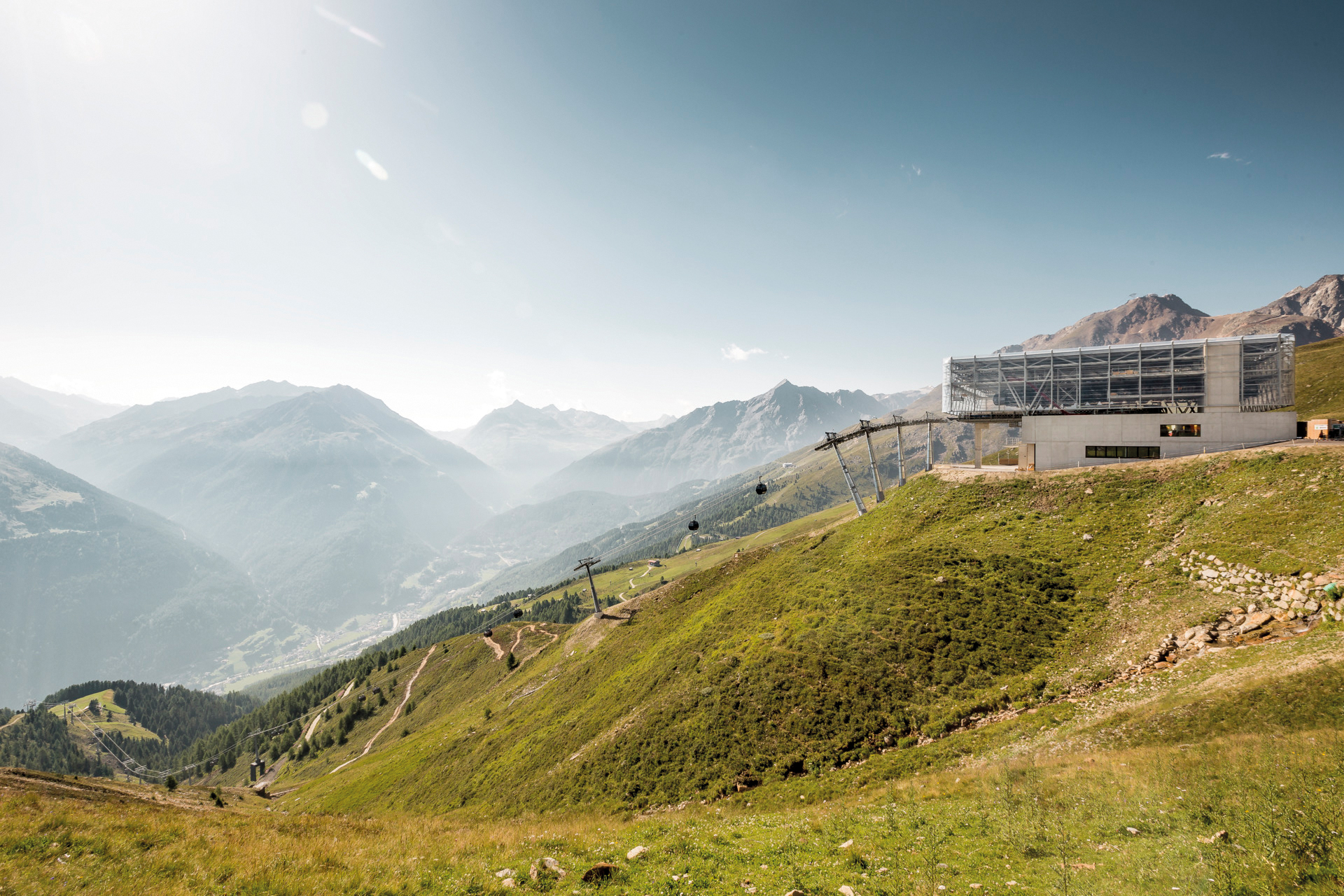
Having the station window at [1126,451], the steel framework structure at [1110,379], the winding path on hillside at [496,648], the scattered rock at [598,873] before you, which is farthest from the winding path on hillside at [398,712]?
the steel framework structure at [1110,379]

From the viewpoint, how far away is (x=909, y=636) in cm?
3316

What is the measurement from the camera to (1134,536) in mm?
37375

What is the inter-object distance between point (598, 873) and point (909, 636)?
84.6 ft

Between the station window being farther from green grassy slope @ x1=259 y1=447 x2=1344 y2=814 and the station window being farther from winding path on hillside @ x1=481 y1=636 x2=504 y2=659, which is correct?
winding path on hillside @ x1=481 y1=636 x2=504 y2=659

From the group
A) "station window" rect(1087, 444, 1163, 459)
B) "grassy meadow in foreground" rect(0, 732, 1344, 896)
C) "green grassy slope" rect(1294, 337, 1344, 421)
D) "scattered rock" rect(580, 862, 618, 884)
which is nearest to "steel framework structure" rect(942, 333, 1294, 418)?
"station window" rect(1087, 444, 1163, 459)

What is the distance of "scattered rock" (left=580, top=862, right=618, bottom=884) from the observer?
15688mm

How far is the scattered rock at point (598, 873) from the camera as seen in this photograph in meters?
15.7

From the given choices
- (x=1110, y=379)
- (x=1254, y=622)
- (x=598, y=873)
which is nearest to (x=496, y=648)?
(x=598, y=873)

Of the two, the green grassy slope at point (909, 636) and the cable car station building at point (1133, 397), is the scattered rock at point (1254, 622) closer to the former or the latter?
the green grassy slope at point (909, 636)

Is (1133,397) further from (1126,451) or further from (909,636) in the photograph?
(909,636)

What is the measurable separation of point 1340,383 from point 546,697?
175 metres

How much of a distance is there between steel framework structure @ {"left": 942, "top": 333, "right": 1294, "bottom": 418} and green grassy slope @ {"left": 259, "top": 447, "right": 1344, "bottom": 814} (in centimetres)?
2704

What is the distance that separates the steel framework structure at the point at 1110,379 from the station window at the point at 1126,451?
10.9 metres

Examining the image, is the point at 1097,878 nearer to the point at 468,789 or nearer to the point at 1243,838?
the point at 1243,838
